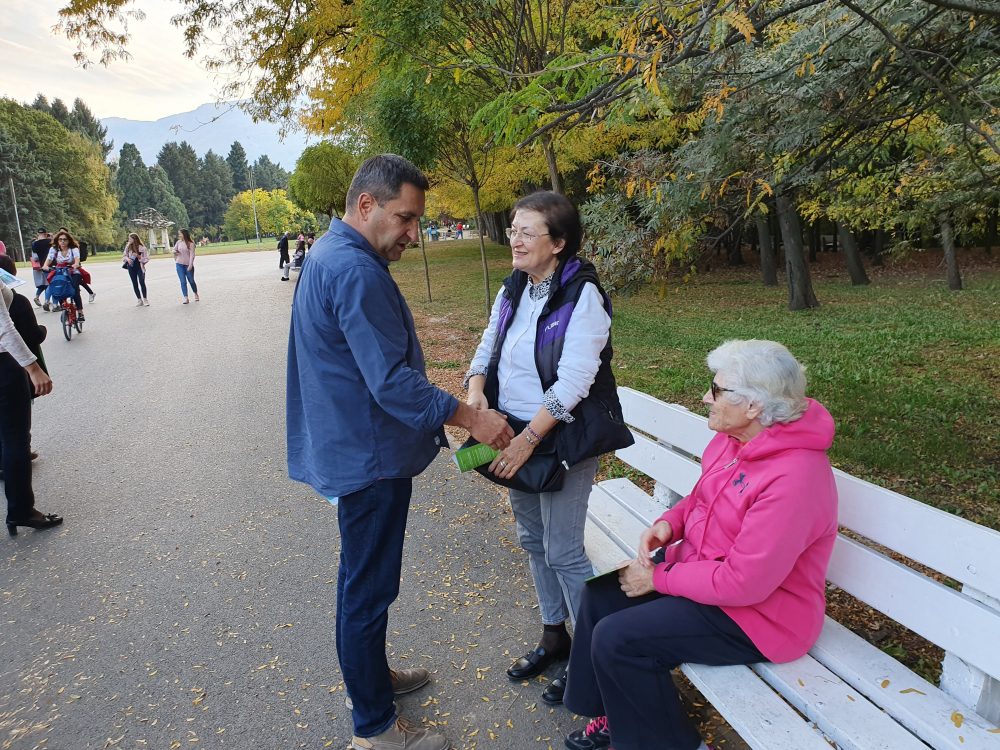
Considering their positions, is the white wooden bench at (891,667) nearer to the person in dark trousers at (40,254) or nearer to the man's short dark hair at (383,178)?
the man's short dark hair at (383,178)

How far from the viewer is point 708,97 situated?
4184 mm

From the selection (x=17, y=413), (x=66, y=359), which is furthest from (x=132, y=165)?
(x=17, y=413)

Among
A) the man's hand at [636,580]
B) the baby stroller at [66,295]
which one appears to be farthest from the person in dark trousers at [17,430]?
the baby stroller at [66,295]

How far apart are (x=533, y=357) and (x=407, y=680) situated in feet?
4.86

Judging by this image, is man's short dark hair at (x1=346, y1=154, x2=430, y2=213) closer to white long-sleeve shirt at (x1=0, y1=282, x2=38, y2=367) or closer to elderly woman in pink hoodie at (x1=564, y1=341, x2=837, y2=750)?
elderly woman in pink hoodie at (x1=564, y1=341, x2=837, y2=750)

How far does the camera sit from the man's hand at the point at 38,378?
4293 millimetres

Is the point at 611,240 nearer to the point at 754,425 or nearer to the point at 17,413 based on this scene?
the point at 754,425

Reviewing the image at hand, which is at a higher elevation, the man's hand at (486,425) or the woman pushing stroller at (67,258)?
the woman pushing stroller at (67,258)

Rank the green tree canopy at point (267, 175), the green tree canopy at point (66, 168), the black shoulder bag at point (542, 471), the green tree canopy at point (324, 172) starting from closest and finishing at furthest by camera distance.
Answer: the black shoulder bag at point (542, 471) → the green tree canopy at point (324, 172) → the green tree canopy at point (66, 168) → the green tree canopy at point (267, 175)

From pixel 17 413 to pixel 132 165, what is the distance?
4254 inches

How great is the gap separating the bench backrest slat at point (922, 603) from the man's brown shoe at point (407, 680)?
1689 mm

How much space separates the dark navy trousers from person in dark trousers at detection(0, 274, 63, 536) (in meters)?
4.04

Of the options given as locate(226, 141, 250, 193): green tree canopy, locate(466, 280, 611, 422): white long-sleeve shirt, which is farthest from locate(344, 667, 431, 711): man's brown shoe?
locate(226, 141, 250, 193): green tree canopy

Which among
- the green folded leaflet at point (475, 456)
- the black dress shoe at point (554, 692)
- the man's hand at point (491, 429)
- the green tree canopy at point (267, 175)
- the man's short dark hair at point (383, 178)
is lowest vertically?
the black dress shoe at point (554, 692)
